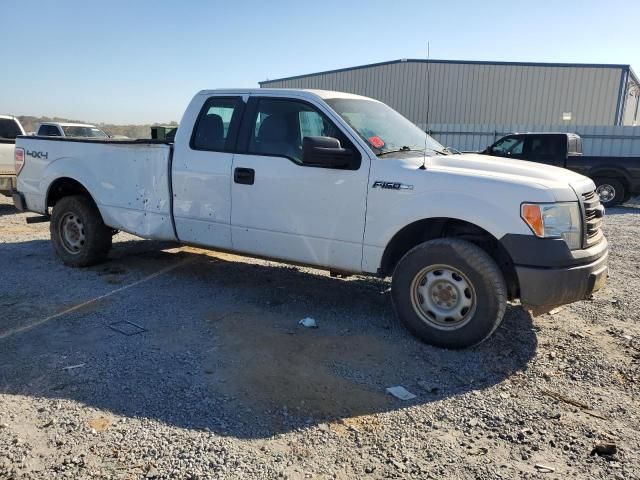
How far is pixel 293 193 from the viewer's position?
480cm

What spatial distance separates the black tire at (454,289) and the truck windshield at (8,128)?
1152 cm

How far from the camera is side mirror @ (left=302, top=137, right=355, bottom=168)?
14.3 feet

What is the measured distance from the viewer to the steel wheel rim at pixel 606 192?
13922 millimetres

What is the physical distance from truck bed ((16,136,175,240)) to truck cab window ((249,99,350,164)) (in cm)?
108

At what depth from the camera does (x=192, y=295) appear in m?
5.52

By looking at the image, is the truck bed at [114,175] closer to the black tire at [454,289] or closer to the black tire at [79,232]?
the black tire at [79,232]

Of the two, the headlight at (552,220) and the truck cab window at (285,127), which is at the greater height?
the truck cab window at (285,127)

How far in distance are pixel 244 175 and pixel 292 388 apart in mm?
2236

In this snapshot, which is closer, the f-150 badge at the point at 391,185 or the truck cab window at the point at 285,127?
the f-150 badge at the point at 391,185

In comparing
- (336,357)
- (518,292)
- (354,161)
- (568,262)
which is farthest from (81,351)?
(568,262)

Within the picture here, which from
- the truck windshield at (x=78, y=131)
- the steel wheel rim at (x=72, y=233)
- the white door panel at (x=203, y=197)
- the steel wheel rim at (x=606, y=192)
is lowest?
the steel wheel rim at (x=72, y=233)

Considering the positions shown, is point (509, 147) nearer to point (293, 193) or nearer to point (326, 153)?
point (293, 193)

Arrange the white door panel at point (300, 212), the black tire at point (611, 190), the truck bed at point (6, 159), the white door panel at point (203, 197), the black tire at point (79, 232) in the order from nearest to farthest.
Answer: the white door panel at point (300, 212) → the white door panel at point (203, 197) → the black tire at point (79, 232) → the truck bed at point (6, 159) → the black tire at point (611, 190)

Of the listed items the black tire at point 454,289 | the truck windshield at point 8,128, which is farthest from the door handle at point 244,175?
the truck windshield at point 8,128
